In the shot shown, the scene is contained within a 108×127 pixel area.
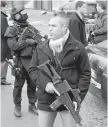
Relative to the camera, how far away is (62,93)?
348 centimetres

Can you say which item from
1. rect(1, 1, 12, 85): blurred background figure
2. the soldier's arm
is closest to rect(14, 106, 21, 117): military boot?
the soldier's arm

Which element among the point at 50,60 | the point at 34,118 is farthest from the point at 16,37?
the point at 50,60

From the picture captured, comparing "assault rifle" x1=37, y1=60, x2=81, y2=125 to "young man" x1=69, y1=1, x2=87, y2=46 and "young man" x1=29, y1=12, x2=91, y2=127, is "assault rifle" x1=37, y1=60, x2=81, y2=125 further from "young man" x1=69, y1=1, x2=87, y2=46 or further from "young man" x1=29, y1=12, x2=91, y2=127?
"young man" x1=69, y1=1, x2=87, y2=46

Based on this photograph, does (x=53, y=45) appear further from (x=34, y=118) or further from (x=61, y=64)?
(x=34, y=118)

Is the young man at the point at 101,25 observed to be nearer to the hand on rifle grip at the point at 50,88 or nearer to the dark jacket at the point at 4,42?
the dark jacket at the point at 4,42

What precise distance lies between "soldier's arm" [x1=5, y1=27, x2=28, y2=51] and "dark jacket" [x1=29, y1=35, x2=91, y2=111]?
5.19ft

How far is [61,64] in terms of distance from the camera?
3637mm

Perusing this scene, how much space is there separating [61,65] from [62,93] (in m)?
0.31

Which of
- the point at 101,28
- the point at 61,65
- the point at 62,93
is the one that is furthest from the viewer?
the point at 101,28

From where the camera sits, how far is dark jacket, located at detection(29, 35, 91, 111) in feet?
11.9

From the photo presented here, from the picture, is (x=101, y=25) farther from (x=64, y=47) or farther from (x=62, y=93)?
(x=62, y=93)

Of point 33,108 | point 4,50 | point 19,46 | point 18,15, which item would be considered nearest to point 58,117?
point 33,108

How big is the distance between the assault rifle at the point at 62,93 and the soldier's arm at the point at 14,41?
1.78 metres

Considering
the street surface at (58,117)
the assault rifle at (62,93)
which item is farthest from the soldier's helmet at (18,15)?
the assault rifle at (62,93)
